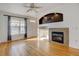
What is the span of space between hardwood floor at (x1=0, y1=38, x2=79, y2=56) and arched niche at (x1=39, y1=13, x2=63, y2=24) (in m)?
0.49

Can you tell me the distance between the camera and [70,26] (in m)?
2.82

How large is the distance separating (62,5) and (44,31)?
744 millimetres

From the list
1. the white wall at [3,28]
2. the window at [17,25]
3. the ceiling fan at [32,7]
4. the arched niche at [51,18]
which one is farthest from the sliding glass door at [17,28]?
the arched niche at [51,18]

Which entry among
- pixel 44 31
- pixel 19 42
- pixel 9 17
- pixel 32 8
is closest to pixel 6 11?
pixel 9 17

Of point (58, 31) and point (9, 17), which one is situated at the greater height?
point (9, 17)

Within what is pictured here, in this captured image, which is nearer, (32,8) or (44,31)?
(32,8)

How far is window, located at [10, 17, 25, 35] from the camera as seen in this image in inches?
115

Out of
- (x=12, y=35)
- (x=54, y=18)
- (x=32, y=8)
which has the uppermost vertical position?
(x=32, y=8)

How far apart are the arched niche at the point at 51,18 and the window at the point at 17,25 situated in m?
0.45

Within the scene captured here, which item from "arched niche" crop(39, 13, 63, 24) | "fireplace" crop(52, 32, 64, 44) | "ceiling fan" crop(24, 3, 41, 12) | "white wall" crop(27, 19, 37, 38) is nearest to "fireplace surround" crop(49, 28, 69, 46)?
"fireplace" crop(52, 32, 64, 44)

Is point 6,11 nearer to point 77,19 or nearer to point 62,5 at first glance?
point 62,5

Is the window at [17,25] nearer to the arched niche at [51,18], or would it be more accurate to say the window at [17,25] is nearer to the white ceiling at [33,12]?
the white ceiling at [33,12]

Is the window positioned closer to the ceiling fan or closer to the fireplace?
the ceiling fan

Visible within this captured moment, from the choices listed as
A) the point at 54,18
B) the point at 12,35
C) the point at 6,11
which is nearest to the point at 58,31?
the point at 54,18
